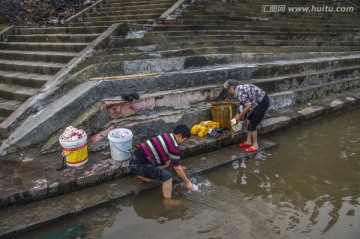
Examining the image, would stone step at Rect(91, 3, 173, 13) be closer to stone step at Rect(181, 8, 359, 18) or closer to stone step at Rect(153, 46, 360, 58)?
stone step at Rect(181, 8, 359, 18)

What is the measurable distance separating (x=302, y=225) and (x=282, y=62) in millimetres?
6417

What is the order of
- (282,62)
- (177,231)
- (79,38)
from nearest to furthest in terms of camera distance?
(177,231), (79,38), (282,62)

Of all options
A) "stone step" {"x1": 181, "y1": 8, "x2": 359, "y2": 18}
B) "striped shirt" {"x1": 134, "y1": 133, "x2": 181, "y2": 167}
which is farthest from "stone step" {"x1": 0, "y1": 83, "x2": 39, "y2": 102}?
"stone step" {"x1": 181, "y1": 8, "x2": 359, "y2": 18}

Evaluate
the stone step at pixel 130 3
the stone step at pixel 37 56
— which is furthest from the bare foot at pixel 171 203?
the stone step at pixel 130 3

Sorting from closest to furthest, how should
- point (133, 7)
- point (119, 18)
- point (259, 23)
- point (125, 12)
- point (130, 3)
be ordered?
point (119, 18)
point (125, 12)
point (133, 7)
point (259, 23)
point (130, 3)

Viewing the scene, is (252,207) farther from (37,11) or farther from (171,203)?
(37,11)

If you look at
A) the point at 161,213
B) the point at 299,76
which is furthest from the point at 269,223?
the point at 299,76

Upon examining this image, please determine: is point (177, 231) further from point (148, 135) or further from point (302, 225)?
point (148, 135)

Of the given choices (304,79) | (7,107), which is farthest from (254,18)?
(7,107)

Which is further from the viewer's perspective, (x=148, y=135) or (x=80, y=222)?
(x=148, y=135)

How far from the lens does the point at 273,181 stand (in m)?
5.00

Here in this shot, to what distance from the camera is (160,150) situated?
433 centimetres

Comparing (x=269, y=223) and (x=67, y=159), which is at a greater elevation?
(x=67, y=159)

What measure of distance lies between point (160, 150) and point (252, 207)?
5.21ft
